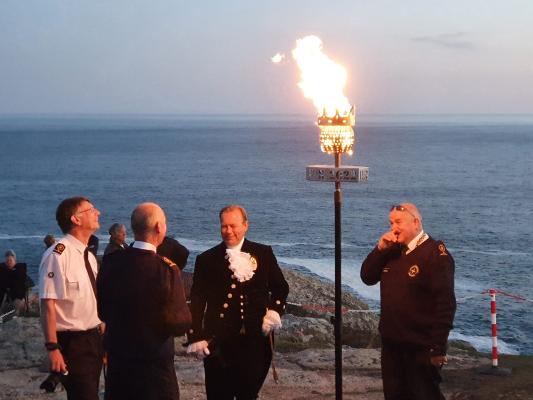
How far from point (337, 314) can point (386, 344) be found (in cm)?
101

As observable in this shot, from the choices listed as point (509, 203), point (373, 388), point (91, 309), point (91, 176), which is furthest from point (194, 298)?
point (91, 176)

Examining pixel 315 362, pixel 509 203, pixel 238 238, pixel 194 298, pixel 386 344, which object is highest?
pixel 238 238

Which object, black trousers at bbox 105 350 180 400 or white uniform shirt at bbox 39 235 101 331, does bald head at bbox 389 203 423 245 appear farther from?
white uniform shirt at bbox 39 235 101 331

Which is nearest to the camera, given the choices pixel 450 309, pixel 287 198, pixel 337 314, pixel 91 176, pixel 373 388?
pixel 450 309

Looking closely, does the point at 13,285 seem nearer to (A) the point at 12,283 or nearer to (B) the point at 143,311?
(A) the point at 12,283

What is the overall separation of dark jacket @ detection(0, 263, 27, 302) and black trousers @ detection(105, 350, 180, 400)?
35.3 feet

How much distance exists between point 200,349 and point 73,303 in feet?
3.78

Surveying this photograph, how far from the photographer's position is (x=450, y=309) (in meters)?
6.60

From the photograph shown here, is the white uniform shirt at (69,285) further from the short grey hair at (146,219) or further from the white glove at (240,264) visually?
the white glove at (240,264)

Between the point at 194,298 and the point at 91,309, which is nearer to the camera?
the point at 91,309

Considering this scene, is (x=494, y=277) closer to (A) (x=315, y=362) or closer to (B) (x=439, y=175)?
(A) (x=315, y=362)

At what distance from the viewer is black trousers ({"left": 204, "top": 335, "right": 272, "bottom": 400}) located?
6.68m

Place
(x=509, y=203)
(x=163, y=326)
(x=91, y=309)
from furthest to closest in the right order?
(x=509, y=203)
(x=91, y=309)
(x=163, y=326)

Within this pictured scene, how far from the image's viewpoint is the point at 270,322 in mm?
6723
